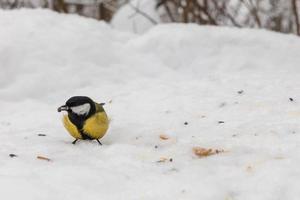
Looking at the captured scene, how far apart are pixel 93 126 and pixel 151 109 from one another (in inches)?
33.5

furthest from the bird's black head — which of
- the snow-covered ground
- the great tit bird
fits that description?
the snow-covered ground

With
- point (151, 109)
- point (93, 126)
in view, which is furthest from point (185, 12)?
point (93, 126)

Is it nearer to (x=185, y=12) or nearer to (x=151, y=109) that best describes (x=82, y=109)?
(x=151, y=109)

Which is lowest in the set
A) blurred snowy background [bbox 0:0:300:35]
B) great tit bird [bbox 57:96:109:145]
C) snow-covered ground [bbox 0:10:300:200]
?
blurred snowy background [bbox 0:0:300:35]

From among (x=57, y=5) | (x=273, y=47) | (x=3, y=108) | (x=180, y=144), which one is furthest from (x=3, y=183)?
(x=57, y=5)

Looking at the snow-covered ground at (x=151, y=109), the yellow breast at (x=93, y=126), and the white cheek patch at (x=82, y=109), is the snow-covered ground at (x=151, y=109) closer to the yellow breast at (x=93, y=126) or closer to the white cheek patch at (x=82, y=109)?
the yellow breast at (x=93, y=126)

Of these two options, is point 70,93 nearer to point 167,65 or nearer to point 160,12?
point 167,65

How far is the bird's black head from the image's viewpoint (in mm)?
3186

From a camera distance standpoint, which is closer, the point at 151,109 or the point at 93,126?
the point at 93,126

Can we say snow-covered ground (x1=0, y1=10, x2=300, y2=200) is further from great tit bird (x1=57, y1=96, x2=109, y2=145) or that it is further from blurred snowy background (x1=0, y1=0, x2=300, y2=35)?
blurred snowy background (x1=0, y1=0, x2=300, y2=35)

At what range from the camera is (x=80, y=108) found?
319 centimetres

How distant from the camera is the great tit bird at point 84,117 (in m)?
3.19

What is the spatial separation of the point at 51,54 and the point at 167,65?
3.33 ft

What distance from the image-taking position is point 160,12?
814 centimetres
